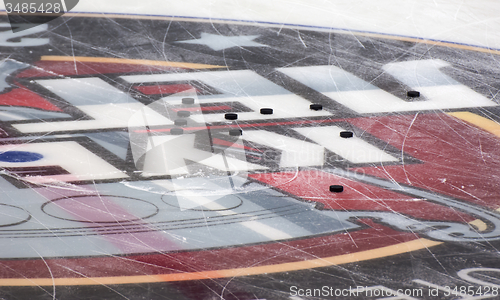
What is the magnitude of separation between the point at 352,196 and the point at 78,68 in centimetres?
292

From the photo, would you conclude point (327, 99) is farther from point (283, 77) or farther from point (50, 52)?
point (50, 52)

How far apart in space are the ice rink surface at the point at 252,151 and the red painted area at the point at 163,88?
0.6 inches

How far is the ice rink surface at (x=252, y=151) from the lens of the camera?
8.26 ft

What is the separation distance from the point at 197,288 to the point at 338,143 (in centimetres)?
188

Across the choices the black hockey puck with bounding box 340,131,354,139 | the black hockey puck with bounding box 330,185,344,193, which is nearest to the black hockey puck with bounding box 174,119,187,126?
the black hockey puck with bounding box 340,131,354,139

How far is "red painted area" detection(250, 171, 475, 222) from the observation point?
3057 mm

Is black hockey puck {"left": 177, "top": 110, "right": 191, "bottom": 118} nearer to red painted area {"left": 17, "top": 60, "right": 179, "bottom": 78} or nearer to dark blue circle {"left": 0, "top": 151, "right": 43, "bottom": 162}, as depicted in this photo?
red painted area {"left": 17, "top": 60, "right": 179, "bottom": 78}

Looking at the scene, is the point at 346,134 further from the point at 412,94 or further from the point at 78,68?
the point at 78,68

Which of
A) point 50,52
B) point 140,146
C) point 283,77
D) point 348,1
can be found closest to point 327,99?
point 283,77

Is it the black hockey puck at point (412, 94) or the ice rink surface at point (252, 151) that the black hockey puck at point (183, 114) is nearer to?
the ice rink surface at point (252, 151)

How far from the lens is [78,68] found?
5234 mm

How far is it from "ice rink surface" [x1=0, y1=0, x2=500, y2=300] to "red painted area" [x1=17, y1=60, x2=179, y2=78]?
0.02m

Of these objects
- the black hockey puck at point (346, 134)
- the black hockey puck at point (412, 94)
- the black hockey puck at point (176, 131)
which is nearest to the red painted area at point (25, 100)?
the black hockey puck at point (176, 131)

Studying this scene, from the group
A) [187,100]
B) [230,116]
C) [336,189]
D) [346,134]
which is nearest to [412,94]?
[346,134]
